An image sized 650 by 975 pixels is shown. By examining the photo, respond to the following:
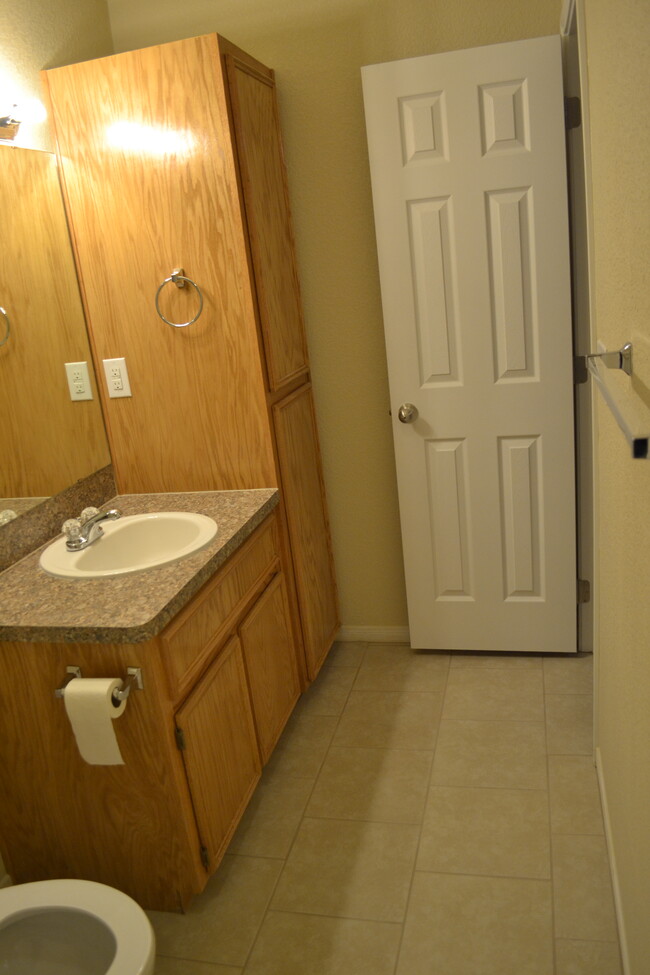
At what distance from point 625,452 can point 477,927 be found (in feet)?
3.71

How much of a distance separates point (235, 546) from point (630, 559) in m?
1.05

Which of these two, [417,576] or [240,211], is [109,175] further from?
[417,576]

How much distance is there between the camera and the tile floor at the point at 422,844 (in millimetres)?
1850

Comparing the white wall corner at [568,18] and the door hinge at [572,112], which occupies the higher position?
the white wall corner at [568,18]

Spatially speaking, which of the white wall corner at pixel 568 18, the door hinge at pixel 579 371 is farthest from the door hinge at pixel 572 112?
the door hinge at pixel 579 371

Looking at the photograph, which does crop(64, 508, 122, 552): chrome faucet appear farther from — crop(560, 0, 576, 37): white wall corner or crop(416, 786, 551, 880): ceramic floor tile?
crop(560, 0, 576, 37): white wall corner

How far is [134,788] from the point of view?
6.20ft

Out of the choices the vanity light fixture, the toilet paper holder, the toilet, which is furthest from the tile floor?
the vanity light fixture

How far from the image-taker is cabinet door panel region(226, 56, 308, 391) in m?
2.40

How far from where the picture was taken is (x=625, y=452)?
152 centimetres

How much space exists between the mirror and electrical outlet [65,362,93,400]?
0.01 m

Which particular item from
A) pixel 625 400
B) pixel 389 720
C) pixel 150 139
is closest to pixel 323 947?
pixel 389 720

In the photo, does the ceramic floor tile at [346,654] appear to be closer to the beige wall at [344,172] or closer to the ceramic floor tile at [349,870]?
the beige wall at [344,172]

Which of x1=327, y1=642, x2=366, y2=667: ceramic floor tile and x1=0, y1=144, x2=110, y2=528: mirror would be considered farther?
x1=327, y1=642, x2=366, y2=667: ceramic floor tile
